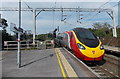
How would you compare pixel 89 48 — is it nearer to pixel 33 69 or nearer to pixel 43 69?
pixel 43 69

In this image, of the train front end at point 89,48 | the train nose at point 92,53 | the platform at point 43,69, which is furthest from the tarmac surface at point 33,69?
the train nose at point 92,53

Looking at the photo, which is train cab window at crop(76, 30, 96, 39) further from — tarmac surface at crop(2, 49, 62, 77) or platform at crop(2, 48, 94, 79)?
tarmac surface at crop(2, 49, 62, 77)

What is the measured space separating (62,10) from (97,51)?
19.8 metres

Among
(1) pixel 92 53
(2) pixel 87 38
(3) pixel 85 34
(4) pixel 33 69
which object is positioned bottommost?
(4) pixel 33 69

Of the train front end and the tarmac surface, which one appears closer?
the tarmac surface

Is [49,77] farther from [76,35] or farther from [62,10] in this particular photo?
[62,10]

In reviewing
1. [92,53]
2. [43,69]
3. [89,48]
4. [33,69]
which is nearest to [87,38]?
[89,48]

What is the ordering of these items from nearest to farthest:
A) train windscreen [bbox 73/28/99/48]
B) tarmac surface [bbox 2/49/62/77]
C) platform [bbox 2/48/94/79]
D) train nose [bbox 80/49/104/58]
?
platform [bbox 2/48/94/79] < tarmac surface [bbox 2/49/62/77] < train nose [bbox 80/49/104/58] < train windscreen [bbox 73/28/99/48]

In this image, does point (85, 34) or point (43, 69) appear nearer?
point (43, 69)

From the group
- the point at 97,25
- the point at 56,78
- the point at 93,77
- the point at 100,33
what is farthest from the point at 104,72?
the point at 97,25

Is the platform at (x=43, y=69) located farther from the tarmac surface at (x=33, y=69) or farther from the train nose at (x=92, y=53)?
the train nose at (x=92, y=53)

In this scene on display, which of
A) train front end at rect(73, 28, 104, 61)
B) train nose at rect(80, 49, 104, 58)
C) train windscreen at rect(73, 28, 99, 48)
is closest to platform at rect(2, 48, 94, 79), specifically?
train front end at rect(73, 28, 104, 61)

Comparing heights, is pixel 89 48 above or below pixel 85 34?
below

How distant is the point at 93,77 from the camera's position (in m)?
6.94
